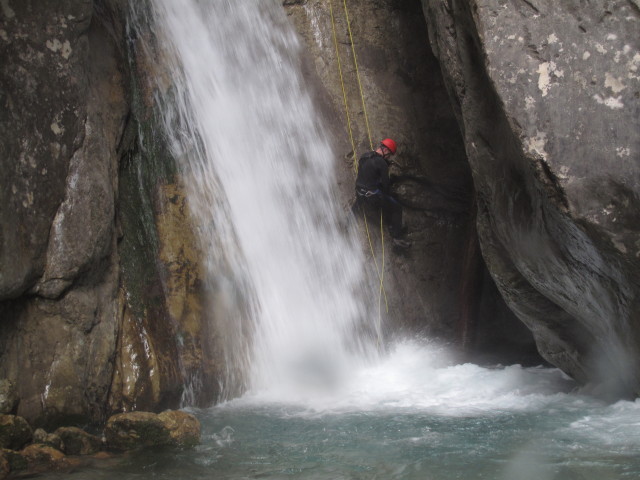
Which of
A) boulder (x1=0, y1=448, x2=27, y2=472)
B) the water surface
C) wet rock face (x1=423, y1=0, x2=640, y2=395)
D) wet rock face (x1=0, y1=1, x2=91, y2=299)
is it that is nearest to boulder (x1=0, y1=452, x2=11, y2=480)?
boulder (x1=0, y1=448, x2=27, y2=472)

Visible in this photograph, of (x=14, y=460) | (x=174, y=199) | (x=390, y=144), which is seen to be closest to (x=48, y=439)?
(x=14, y=460)

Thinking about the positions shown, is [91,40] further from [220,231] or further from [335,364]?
[335,364]

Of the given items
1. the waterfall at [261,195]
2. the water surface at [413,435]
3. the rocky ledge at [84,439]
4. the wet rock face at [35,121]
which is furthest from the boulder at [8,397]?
the waterfall at [261,195]

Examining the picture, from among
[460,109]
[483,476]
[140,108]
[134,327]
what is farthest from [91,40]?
[483,476]

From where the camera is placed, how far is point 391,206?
29.1 ft

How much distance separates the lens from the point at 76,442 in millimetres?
4969

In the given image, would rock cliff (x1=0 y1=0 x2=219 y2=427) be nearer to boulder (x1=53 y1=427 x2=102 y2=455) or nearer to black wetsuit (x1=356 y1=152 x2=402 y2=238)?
boulder (x1=53 y1=427 x2=102 y2=455)

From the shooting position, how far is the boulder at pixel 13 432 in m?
4.77

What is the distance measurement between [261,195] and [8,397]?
12.7 ft

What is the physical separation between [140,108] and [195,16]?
191 centimetres

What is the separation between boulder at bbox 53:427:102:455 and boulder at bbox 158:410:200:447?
523 mm

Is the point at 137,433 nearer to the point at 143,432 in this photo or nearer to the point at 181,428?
the point at 143,432

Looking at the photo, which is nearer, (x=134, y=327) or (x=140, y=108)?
(x=134, y=327)

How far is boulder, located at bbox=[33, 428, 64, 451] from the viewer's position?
16.2 feet
